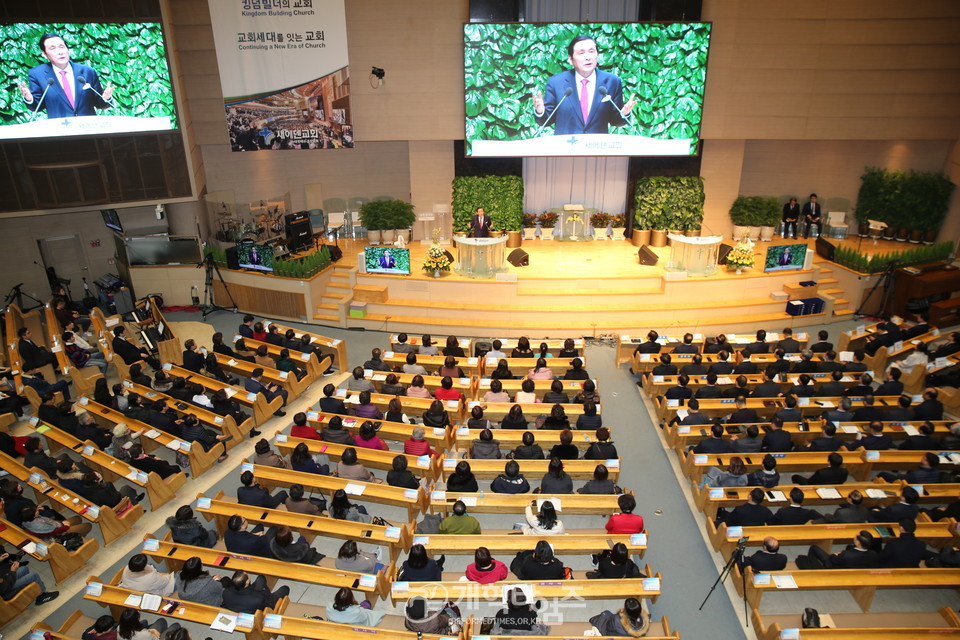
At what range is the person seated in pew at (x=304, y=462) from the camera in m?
8.61

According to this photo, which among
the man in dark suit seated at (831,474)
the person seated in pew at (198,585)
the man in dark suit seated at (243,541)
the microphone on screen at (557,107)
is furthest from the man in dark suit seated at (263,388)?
the microphone on screen at (557,107)

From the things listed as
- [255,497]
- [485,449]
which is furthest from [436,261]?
[255,497]

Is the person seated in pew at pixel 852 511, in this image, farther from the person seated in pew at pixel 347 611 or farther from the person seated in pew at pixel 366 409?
the person seated in pew at pixel 366 409

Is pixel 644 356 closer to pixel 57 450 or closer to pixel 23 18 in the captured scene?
pixel 57 450

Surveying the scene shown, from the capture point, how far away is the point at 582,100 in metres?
16.8

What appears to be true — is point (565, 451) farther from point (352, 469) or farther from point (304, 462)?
point (304, 462)

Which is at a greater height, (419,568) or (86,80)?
(86,80)

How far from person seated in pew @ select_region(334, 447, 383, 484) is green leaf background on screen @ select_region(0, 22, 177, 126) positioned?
39.1 ft

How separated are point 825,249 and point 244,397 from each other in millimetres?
14967

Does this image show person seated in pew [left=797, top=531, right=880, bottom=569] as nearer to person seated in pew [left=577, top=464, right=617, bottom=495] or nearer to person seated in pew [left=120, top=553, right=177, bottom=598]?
person seated in pew [left=577, top=464, right=617, bottom=495]

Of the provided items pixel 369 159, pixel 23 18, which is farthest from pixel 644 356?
pixel 23 18

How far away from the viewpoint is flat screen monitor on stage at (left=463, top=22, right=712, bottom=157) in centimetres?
1612

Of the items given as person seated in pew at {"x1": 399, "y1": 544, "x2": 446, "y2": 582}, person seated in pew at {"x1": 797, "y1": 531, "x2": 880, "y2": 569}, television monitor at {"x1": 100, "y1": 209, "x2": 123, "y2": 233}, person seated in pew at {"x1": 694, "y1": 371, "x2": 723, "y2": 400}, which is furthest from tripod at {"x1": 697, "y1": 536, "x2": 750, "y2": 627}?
television monitor at {"x1": 100, "y1": 209, "x2": 123, "y2": 233}

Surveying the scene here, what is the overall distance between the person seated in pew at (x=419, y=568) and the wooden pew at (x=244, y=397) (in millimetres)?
5179
